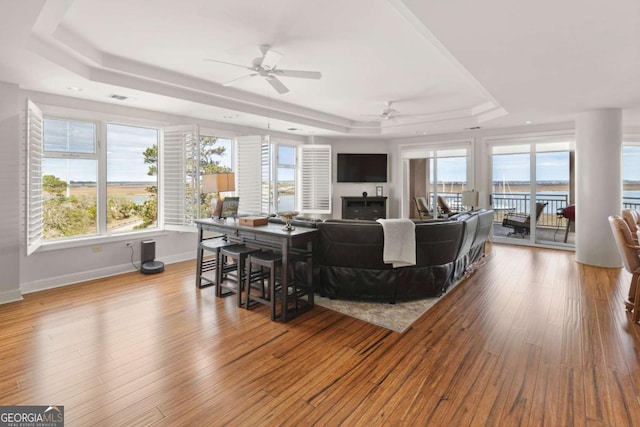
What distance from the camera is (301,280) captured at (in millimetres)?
3820

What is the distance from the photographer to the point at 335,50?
11.3 ft

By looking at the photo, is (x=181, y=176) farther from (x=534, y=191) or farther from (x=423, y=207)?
(x=534, y=191)

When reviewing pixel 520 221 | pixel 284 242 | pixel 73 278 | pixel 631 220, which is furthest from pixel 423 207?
pixel 73 278

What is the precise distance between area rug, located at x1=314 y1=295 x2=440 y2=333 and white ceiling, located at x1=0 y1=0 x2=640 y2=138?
254 centimetres

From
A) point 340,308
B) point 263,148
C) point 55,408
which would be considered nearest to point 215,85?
point 263,148

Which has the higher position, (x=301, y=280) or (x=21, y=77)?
(x=21, y=77)

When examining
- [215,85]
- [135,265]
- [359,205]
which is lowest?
[135,265]

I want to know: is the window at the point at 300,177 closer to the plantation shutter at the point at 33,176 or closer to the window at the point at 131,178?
the window at the point at 131,178

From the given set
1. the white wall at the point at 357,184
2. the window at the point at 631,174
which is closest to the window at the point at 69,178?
the white wall at the point at 357,184

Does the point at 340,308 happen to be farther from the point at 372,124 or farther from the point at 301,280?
the point at 372,124

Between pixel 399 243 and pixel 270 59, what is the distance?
235 cm

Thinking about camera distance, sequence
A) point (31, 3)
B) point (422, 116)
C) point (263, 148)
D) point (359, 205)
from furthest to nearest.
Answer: point (359, 205), point (422, 116), point (263, 148), point (31, 3)

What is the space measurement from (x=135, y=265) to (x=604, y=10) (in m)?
6.04

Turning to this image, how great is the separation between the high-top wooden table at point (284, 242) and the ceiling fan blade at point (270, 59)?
1.75m
